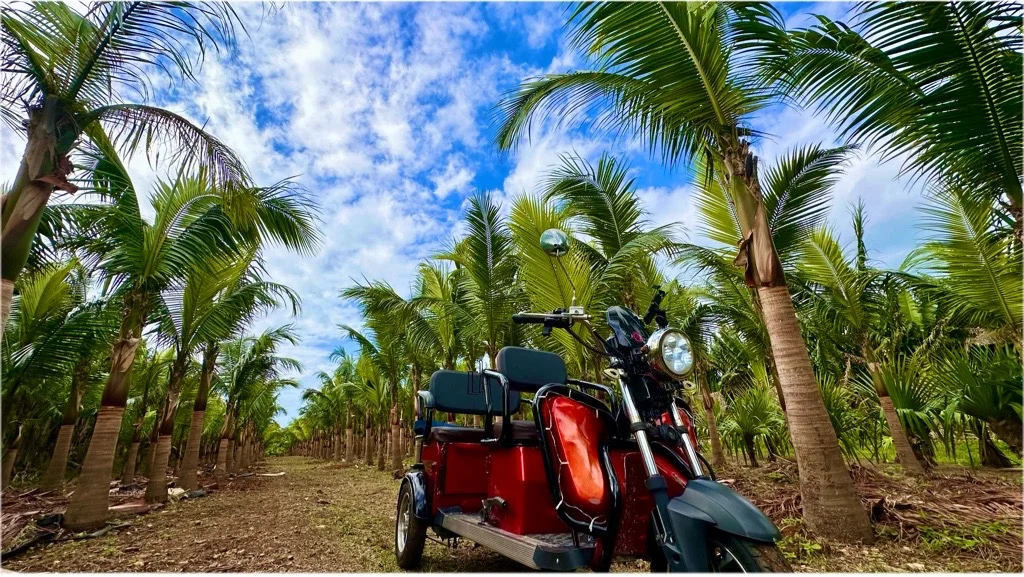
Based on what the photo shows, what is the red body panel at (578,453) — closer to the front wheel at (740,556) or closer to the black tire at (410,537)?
the front wheel at (740,556)

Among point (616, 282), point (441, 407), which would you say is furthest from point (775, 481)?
point (441, 407)

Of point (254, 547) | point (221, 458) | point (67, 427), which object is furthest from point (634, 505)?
point (221, 458)

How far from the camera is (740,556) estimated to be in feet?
6.16

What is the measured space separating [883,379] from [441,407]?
259 inches

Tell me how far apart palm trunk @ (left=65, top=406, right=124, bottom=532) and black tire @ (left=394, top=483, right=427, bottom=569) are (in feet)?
16.1

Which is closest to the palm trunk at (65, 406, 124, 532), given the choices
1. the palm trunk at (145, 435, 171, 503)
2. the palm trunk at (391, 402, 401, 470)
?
the palm trunk at (145, 435, 171, 503)

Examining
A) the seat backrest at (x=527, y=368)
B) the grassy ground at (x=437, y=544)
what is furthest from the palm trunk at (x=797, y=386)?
the seat backrest at (x=527, y=368)

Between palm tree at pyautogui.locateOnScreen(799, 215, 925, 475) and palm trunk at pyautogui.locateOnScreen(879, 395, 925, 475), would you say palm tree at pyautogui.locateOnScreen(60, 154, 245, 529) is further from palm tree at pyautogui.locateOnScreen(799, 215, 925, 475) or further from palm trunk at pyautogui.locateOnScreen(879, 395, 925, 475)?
palm trunk at pyautogui.locateOnScreen(879, 395, 925, 475)

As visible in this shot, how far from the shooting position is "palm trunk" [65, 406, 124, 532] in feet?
21.0

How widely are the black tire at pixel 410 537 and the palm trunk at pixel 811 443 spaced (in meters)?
3.41

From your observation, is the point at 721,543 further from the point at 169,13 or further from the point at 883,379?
the point at 883,379

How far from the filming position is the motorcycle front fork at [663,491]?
1.93 meters

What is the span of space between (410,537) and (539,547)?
205 cm

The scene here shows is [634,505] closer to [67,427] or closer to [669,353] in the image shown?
[669,353]
